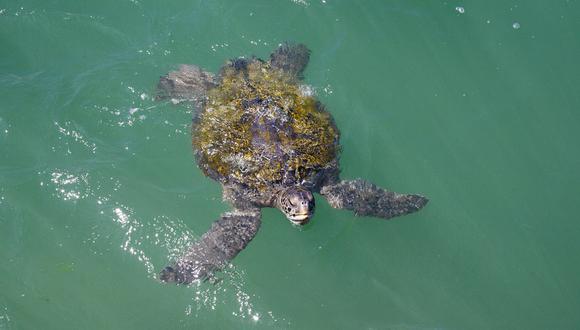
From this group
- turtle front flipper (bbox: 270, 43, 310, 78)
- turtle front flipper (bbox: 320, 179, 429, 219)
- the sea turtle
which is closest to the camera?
the sea turtle

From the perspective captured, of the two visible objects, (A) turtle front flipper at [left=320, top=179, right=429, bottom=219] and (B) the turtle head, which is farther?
(A) turtle front flipper at [left=320, top=179, right=429, bottom=219]

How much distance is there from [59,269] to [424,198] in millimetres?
4675

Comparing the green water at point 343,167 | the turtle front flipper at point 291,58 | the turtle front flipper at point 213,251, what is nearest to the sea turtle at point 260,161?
the turtle front flipper at point 213,251

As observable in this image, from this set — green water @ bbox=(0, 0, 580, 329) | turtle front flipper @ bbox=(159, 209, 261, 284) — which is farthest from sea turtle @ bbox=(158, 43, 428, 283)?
green water @ bbox=(0, 0, 580, 329)

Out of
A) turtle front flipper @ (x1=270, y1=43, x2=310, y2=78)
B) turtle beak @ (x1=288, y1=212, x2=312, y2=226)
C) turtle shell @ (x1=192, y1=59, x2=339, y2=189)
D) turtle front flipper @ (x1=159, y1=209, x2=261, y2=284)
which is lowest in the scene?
turtle front flipper @ (x1=159, y1=209, x2=261, y2=284)

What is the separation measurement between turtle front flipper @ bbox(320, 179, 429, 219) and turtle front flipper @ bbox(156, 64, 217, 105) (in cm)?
216

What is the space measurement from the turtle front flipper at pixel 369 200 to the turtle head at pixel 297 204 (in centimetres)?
71

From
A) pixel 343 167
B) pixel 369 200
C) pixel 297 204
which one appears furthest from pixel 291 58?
pixel 297 204

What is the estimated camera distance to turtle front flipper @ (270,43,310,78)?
7.14 meters

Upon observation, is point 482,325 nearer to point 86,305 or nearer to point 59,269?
point 86,305

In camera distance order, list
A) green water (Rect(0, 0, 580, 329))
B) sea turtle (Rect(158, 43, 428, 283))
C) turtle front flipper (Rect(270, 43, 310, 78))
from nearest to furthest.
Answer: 1. sea turtle (Rect(158, 43, 428, 283))
2. green water (Rect(0, 0, 580, 329))
3. turtle front flipper (Rect(270, 43, 310, 78))

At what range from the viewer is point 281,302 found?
589 cm

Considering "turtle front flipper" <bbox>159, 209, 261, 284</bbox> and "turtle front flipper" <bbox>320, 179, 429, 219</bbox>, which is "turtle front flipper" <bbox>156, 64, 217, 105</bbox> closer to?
"turtle front flipper" <bbox>159, 209, 261, 284</bbox>

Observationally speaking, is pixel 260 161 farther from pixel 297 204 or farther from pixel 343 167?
pixel 343 167
